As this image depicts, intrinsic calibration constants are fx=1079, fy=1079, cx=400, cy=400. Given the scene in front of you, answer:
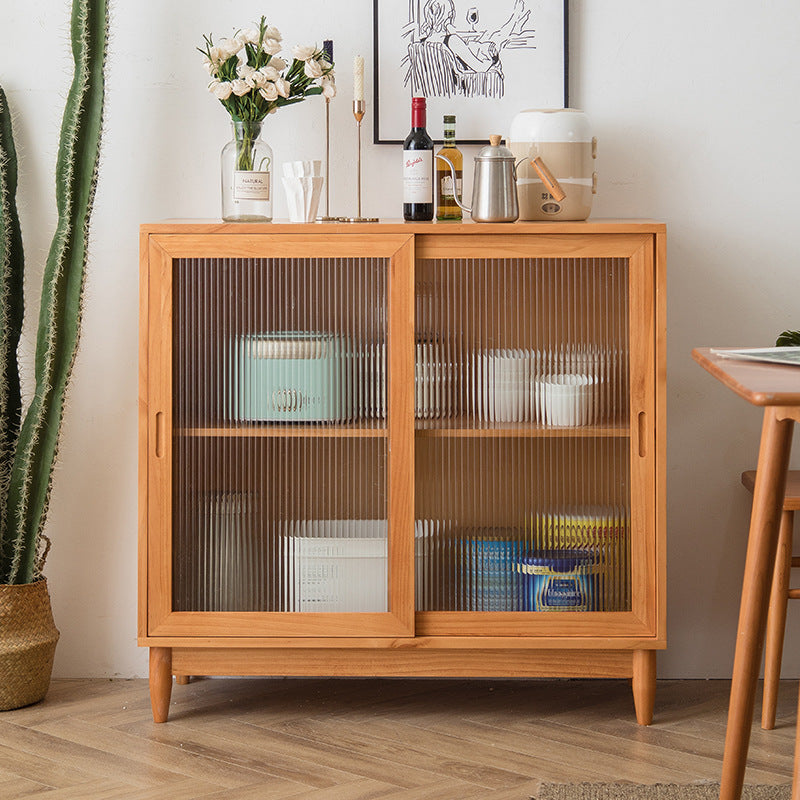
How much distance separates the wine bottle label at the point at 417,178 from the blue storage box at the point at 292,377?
1.23ft

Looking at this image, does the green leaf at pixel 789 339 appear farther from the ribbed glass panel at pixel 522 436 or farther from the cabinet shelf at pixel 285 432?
the cabinet shelf at pixel 285 432

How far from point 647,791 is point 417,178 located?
140cm

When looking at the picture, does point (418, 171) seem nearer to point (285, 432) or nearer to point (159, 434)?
point (285, 432)

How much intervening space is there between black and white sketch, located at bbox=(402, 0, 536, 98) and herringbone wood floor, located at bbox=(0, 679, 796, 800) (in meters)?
1.53

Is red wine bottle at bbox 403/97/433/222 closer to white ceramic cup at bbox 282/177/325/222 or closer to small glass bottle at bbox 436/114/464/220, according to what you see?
small glass bottle at bbox 436/114/464/220

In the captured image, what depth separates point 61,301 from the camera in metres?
2.58

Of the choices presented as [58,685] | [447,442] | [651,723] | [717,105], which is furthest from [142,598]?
[717,105]

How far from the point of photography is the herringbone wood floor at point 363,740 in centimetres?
216

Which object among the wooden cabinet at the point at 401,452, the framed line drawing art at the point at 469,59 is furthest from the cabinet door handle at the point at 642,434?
the framed line drawing art at the point at 469,59

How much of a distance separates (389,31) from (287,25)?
0.26 metres

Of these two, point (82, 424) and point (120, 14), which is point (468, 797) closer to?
point (82, 424)

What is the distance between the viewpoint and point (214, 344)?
95.7 inches

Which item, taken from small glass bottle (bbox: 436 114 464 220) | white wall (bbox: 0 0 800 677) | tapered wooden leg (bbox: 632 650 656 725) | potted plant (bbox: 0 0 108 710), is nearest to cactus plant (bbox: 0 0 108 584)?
potted plant (bbox: 0 0 108 710)

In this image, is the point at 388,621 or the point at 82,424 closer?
the point at 388,621
